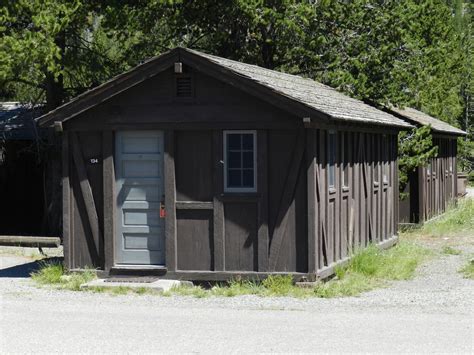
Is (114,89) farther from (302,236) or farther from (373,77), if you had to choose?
(373,77)

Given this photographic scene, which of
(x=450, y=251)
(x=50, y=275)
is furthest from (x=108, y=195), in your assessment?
(x=450, y=251)

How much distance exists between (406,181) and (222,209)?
1207 cm

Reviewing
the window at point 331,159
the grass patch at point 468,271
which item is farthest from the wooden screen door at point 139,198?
the grass patch at point 468,271

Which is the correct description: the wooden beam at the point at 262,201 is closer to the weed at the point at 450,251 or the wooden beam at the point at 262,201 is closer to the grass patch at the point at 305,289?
the grass patch at the point at 305,289

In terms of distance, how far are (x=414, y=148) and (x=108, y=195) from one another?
11.5 meters

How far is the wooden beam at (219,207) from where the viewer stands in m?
14.6

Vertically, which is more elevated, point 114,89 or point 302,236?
point 114,89

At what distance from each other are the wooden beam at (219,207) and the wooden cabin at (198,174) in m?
0.02

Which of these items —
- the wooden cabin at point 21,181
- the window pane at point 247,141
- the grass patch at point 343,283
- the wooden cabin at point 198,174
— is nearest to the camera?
the grass patch at point 343,283

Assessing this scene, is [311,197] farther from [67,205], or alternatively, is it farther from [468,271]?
[67,205]

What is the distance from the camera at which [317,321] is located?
11109 millimetres

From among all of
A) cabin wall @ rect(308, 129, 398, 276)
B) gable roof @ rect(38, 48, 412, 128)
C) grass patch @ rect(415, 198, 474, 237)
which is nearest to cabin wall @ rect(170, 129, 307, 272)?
cabin wall @ rect(308, 129, 398, 276)

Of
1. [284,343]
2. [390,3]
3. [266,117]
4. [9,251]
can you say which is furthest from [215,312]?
[390,3]

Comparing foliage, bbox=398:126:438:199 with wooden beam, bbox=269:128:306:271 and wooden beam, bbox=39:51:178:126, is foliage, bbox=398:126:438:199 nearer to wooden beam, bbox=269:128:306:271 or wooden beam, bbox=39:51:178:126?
wooden beam, bbox=269:128:306:271
